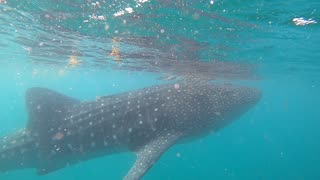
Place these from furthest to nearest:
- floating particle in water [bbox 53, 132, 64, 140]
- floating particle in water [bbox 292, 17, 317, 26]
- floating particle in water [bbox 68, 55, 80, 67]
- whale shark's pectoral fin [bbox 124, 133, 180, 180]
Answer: floating particle in water [bbox 68, 55, 80, 67] → floating particle in water [bbox 292, 17, 317, 26] → floating particle in water [bbox 53, 132, 64, 140] → whale shark's pectoral fin [bbox 124, 133, 180, 180]

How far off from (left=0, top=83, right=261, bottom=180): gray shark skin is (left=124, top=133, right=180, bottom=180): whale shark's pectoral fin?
26mm

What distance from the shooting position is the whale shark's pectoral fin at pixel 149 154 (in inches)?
247

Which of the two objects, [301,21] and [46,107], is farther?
[301,21]

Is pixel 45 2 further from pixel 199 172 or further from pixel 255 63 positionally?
pixel 199 172

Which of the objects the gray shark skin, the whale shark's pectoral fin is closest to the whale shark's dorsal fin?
the gray shark skin

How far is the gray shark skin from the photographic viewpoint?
7.67m

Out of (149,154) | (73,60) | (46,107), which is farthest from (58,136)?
(73,60)

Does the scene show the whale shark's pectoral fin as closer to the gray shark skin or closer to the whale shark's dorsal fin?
the gray shark skin

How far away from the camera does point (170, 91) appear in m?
8.88

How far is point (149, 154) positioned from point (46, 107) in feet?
10.1

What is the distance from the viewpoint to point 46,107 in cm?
771

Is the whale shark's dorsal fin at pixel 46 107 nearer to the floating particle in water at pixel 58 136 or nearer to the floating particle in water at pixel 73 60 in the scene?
the floating particle in water at pixel 58 136

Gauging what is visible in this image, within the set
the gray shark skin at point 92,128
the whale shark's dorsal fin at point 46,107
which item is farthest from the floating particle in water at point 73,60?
the gray shark skin at point 92,128

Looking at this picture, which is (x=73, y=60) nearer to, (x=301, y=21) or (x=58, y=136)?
(x=58, y=136)
